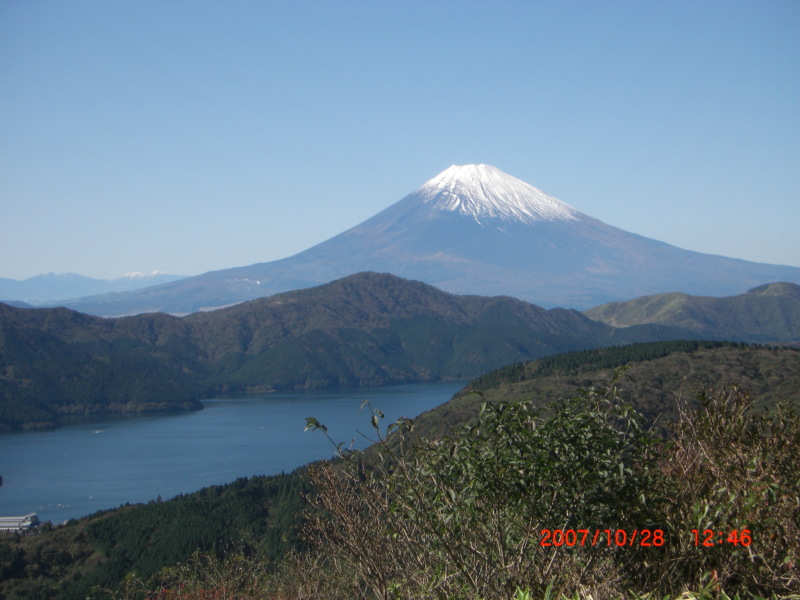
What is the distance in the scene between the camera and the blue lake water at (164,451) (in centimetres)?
3138

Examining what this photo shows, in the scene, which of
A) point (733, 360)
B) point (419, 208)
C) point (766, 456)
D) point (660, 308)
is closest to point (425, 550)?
point (766, 456)

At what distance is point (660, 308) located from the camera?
108375 millimetres

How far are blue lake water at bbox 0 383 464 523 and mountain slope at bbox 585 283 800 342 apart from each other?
50056 mm

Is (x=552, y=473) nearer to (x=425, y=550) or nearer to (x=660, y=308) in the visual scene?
(x=425, y=550)

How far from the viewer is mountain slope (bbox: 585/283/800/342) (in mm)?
98750

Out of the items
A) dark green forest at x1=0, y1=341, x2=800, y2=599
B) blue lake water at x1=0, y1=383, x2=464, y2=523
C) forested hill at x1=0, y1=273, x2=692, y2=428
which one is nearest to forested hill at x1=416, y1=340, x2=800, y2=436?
blue lake water at x1=0, y1=383, x2=464, y2=523

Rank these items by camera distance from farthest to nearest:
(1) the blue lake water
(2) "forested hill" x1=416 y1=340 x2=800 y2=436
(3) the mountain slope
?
(3) the mountain slope, (1) the blue lake water, (2) "forested hill" x1=416 y1=340 x2=800 y2=436

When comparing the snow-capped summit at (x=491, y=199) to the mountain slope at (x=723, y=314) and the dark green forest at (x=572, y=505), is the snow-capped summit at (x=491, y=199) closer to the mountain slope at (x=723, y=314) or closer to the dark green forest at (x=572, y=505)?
the mountain slope at (x=723, y=314)

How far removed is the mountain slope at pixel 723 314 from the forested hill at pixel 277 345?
327 inches

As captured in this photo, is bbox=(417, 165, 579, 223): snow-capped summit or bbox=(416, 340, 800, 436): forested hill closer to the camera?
bbox=(416, 340, 800, 436): forested hill

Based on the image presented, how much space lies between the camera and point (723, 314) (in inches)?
4163

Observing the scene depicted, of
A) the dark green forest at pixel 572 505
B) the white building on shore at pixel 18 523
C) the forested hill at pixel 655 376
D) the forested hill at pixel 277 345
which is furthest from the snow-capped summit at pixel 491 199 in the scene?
the dark green forest at pixel 572 505

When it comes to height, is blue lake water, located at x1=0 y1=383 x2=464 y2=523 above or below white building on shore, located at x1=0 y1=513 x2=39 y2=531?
below
